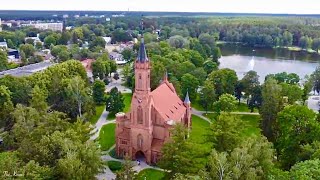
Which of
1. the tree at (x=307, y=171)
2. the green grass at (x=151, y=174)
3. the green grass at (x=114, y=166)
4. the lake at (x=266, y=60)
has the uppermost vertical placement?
the tree at (x=307, y=171)

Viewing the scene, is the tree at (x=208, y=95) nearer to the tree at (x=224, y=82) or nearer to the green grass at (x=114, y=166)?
the tree at (x=224, y=82)

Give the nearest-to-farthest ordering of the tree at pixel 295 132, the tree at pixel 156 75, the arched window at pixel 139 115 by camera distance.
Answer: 1. the tree at pixel 295 132
2. the arched window at pixel 139 115
3. the tree at pixel 156 75

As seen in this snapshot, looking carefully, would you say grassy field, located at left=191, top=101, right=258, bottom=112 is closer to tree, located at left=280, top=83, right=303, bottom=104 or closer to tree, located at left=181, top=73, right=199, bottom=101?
tree, located at left=181, top=73, right=199, bottom=101

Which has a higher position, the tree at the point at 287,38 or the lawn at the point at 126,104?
the tree at the point at 287,38

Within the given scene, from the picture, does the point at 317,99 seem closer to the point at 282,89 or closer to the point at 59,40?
the point at 282,89

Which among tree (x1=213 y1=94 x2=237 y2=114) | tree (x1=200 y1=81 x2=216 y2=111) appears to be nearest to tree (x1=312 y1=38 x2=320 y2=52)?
tree (x1=200 y1=81 x2=216 y2=111)

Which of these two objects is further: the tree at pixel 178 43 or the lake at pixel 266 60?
the tree at pixel 178 43

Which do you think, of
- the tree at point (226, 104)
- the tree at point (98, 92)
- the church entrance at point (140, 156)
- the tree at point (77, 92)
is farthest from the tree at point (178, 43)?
the church entrance at point (140, 156)
